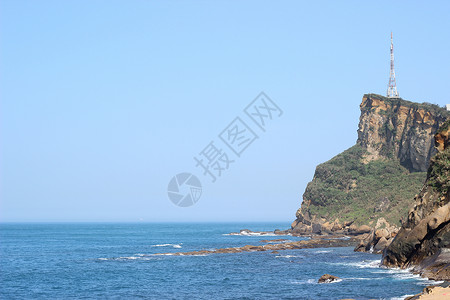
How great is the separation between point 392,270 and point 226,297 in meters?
23.5

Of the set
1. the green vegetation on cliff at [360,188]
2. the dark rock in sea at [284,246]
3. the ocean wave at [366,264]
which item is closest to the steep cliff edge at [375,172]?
the green vegetation on cliff at [360,188]

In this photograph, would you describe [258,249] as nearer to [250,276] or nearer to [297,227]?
[250,276]

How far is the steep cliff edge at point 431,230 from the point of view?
55034 mm

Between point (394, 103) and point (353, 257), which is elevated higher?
point (394, 103)

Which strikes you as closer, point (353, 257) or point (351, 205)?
point (353, 257)

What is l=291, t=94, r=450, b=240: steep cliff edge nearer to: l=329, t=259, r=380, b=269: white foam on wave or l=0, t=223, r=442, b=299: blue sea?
l=0, t=223, r=442, b=299: blue sea

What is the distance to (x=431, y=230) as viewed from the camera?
191 ft

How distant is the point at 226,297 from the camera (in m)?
51.1

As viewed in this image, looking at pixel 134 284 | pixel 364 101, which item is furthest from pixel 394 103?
Answer: pixel 134 284

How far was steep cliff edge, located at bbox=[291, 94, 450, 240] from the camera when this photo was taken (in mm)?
135500

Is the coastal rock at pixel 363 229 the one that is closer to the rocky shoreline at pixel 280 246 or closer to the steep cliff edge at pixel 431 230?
the rocky shoreline at pixel 280 246

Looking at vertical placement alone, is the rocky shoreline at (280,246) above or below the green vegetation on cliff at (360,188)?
below

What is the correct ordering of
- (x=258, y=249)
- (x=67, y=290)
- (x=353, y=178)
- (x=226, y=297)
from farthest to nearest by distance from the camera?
(x=353, y=178) < (x=258, y=249) < (x=67, y=290) < (x=226, y=297)

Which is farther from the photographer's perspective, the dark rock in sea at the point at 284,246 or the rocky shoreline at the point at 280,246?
the dark rock in sea at the point at 284,246
